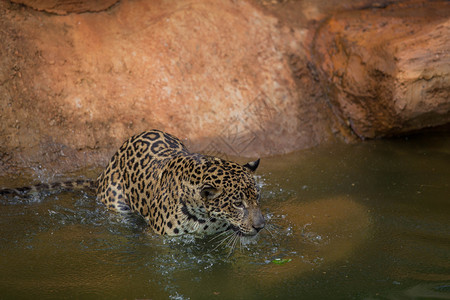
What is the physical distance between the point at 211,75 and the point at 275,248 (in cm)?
423

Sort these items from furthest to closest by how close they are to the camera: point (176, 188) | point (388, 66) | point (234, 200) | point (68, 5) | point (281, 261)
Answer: point (68, 5) < point (388, 66) < point (176, 188) < point (281, 261) < point (234, 200)

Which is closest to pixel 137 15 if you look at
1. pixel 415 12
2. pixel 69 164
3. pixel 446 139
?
pixel 69 164

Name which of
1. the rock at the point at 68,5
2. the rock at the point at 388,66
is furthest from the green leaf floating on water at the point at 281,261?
the rock at the point at 68,5

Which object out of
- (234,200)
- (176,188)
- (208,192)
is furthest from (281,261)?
(176,188)

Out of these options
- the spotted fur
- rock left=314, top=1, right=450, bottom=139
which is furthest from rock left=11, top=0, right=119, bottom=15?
rock left=314, top=1, right=450, bottom=139

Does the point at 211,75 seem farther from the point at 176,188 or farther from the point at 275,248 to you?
the point at 275,248

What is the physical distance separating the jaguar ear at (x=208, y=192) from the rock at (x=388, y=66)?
4461mm

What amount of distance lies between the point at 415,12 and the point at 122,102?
566 centimetres

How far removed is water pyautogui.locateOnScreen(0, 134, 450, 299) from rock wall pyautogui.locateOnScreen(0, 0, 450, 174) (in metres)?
1.11

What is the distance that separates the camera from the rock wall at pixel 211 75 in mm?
8906

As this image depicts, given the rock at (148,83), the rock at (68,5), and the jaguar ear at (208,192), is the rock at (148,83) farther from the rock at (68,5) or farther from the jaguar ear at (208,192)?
the jaguar ear at (208,192)

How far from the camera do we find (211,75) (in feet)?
32.3

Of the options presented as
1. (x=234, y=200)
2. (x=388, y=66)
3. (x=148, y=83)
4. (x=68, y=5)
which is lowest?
(x=234, y=200)

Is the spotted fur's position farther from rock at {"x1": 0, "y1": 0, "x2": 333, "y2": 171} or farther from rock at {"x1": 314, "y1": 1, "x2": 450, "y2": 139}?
rock at {"x1": 314, "y1": 1, "x2": 450, "y2": 139}
